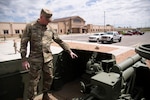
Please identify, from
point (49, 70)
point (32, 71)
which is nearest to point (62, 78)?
point (49, 70)

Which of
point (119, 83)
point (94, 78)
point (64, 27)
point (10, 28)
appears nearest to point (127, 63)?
point (119, 83)

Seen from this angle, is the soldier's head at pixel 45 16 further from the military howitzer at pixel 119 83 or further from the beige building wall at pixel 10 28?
the beige building wall at pixel 10 28

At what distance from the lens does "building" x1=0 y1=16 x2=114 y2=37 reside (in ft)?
117

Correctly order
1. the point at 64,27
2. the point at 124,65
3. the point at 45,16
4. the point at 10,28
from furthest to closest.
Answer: the point at 64,27 < the point at 10,28 < the point at 45,16 < the point at 124,65

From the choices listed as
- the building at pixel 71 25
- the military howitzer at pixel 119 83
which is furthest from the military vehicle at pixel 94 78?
the building at pixel 71 25

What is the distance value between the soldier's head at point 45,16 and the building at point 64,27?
118ft

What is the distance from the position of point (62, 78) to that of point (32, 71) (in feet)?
4.57

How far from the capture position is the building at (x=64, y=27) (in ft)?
117

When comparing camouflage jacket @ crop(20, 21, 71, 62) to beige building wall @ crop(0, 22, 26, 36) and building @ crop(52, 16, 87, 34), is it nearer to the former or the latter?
beige building wall @ crop(0, 22, 26, 36)

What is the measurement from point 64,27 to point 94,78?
48504mm

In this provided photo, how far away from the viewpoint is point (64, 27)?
162ft

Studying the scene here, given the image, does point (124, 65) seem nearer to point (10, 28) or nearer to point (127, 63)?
point (127, 63)

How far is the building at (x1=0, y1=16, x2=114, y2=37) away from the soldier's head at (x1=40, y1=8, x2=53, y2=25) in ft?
118

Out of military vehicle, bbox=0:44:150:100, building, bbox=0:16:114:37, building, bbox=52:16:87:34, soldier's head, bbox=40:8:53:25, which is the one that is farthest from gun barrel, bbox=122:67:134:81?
building, bbox=52:16:87:34
